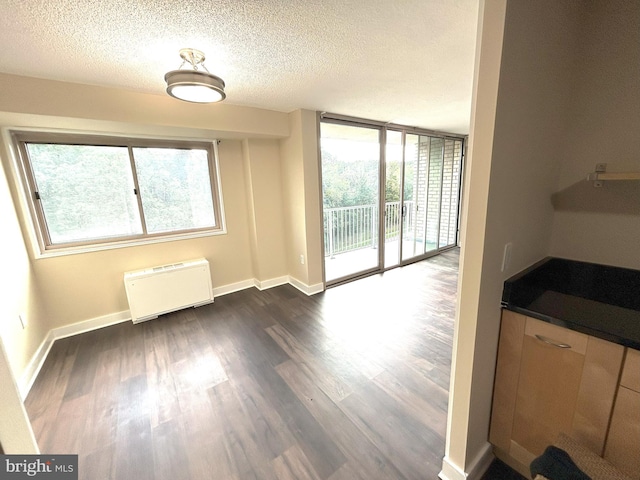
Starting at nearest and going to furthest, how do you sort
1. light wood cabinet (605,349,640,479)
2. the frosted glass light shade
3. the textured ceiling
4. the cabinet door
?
light wood cabinet (605,349,640,479)
the cabinet door
the textured ceiling
the frosted glass light shade

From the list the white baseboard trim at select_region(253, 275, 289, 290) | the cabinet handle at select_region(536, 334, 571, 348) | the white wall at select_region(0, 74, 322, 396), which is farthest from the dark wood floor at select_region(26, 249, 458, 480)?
the cabinet handle at select_region(536, 334, 571, 348)

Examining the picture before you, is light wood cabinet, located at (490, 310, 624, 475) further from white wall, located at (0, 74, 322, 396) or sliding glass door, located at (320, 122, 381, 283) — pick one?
sliding glass door, located at (320, 122, 381, 283)

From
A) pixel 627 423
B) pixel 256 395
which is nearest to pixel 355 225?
pixel 256 395

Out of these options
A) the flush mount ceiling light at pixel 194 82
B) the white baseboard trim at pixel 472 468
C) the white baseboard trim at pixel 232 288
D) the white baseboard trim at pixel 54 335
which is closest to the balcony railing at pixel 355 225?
the white baseboard trim at pixel 232 288

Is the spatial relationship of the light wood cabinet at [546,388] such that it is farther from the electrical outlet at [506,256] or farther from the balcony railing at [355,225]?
the balcony railing at [355,225]

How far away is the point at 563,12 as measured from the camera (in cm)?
114

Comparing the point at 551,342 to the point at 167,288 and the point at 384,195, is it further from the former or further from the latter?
the point at 167,288

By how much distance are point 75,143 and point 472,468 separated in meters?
3.96

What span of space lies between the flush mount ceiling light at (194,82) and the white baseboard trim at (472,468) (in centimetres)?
246

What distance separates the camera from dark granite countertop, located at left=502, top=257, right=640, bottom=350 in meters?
1.01

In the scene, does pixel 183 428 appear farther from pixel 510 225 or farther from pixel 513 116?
pixel 513 116

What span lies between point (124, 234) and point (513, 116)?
354cm

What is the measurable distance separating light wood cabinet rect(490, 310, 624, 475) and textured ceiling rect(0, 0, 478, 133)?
61.7 inches

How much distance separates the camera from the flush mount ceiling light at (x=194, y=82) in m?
1.56
